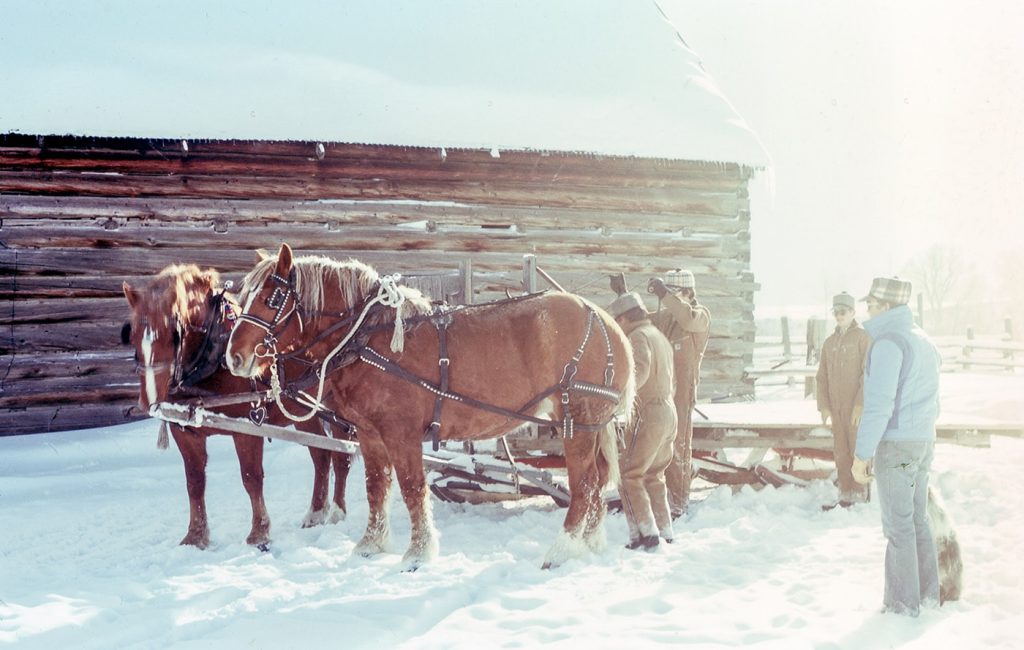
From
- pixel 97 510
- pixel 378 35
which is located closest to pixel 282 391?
pixel 97 510

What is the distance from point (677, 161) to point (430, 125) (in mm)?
3158

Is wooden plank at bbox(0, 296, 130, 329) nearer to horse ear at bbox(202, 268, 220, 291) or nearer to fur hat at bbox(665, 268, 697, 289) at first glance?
horse ear at bbox(202, 268, 220, 291)

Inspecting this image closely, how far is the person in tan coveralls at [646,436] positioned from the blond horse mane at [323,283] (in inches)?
60.4

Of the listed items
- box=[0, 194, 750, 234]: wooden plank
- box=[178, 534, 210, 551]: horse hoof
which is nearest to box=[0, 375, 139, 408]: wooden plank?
box=[0, 194, 750, 234]: wooden plank

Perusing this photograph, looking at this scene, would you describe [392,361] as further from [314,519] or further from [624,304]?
[314,519]

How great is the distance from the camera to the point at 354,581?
15.1 feet

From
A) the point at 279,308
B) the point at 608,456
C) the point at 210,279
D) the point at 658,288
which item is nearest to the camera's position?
the point at 279,308

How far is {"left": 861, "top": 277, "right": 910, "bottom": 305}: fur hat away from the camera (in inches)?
154

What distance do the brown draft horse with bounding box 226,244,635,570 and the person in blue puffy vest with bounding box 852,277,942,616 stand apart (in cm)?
157

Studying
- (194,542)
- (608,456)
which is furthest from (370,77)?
(608,456)

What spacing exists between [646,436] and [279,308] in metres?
2.52

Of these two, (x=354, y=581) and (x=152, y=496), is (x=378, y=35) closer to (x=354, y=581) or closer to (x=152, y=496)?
(x=152, y=496)

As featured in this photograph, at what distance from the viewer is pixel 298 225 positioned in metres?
9.34

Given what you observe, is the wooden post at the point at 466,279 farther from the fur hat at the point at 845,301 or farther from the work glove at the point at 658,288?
the fur hat at the point at 845,301
